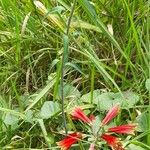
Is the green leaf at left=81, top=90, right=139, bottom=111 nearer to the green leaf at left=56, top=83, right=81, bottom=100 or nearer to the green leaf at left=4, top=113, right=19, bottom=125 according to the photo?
the green leaf at left=56, top=83, right=81, bottom=100

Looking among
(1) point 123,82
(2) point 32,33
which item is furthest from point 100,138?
(2) point 32,33

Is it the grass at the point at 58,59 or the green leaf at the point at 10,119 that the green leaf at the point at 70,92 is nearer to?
the grass at the point at 58,59

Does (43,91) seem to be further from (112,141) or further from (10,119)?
(112,141)

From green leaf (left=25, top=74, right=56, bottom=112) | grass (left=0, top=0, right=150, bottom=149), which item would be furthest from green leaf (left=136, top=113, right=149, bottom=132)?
green leaf (left=25, top=74, right=56, bottom=112)

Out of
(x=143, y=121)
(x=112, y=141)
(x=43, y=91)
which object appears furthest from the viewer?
(x=43, y=91)

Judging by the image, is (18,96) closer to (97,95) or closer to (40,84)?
(40,84)

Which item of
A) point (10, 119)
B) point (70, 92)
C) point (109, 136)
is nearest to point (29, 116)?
point (10, 119)
